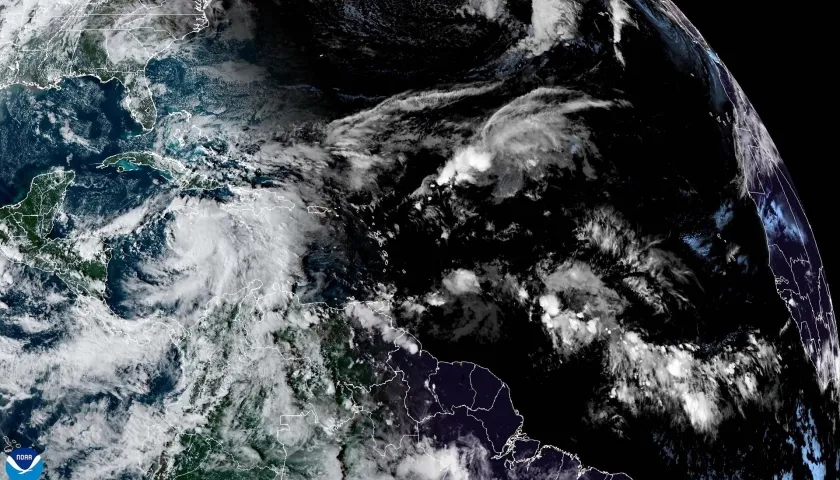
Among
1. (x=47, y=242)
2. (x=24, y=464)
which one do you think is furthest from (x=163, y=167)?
(x=24, y=464)

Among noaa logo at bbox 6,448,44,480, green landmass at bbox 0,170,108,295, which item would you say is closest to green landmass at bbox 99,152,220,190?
green landmass at bbox 0,170,108,295

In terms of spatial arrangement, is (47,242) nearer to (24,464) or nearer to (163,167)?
(163,167)

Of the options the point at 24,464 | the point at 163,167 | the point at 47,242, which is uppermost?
the point at 163,167

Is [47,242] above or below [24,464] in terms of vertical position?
above

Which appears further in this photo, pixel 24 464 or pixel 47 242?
pixel 47 242

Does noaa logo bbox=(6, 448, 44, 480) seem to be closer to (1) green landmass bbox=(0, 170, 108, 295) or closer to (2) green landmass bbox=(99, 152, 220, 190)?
(1) green landmass bbox=(0, 170, 108, 295)
